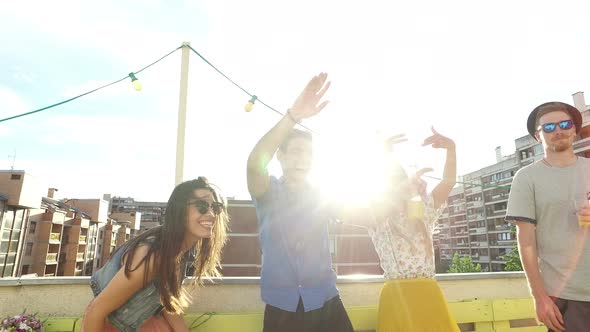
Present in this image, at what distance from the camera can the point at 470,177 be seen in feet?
240

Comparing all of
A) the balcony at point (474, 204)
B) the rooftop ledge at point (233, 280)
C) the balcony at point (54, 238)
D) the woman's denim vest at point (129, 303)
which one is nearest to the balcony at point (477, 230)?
A: the balcony at point (474, 204)

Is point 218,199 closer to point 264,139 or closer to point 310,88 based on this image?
point 264,139

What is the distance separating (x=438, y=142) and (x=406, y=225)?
0.75 meters

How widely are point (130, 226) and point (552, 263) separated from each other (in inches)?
3216

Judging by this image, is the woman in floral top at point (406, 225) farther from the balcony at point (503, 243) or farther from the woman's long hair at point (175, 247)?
the balcony at point (503, 243)

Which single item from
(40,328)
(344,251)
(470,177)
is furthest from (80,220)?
(470,177)

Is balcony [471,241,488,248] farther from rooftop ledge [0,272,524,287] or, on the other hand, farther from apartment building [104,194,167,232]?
apartment building [104,194,167,232]

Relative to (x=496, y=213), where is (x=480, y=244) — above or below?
below

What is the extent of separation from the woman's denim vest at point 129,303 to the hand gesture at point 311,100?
126cm

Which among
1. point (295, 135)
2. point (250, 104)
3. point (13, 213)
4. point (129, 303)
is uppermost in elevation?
point (13, 213)

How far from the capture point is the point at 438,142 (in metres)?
2.54

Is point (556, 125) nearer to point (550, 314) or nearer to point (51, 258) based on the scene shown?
point (550, 314)

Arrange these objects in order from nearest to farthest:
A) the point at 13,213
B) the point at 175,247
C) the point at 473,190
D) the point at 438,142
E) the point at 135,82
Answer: the point at 175,247 → the point at 438,142 → the point at 135,82 → the point at 13,213 → the point at 473,190

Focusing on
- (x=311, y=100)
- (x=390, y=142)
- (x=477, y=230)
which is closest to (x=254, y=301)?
(x=390, y=142)
